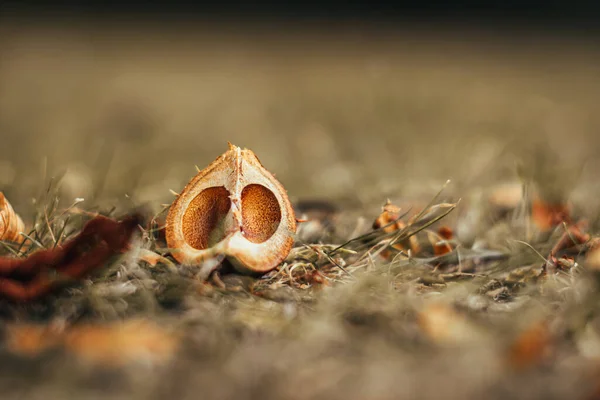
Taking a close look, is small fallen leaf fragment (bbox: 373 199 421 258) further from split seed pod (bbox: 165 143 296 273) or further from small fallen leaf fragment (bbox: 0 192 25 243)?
small fallen leaf fragment (bbox: 0 192 25 243)

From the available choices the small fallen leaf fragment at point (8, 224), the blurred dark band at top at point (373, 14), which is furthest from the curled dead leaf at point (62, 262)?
the blurred dark band at top at point (373, 14)

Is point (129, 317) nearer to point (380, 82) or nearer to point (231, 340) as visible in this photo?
point (231, 340)

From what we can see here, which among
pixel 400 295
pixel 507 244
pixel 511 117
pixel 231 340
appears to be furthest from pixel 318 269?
pixel 511 117

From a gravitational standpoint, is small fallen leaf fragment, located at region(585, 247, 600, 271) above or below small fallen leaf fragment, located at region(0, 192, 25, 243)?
below

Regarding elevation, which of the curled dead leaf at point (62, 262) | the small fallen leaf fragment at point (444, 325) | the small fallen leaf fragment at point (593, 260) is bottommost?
the small fallen leaf fragment at point (444, 325)

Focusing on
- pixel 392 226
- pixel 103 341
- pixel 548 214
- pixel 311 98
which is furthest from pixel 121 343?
pixel 311 98

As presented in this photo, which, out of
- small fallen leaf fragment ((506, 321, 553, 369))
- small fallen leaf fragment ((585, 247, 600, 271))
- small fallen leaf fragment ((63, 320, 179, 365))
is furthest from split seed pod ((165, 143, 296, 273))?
small fallen leaf fragment ((585, 247, 600, 271))

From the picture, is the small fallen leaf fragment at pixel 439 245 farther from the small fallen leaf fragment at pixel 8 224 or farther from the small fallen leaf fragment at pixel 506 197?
the small fallen leaf fragment at pixel 8 224

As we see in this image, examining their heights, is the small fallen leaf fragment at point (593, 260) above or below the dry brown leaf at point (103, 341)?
above
